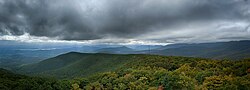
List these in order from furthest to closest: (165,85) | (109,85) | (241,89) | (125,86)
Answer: (109,85) → (125,86) → (165,85) → (241,89)

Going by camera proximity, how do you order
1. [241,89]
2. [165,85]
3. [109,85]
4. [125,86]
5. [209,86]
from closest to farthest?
[241,89]
[209,86]
[165,85]
[125,86]
[109,85]

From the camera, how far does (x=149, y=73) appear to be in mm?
106750

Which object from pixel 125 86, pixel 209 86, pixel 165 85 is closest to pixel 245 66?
pixel 209 86

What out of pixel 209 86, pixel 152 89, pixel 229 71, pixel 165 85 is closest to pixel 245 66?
pixel 229 71

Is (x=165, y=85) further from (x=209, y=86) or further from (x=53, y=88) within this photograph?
(x=53, y=88)

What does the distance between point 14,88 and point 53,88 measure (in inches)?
583

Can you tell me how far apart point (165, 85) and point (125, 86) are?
20.1m

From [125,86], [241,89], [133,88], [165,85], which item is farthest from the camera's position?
[125,86]

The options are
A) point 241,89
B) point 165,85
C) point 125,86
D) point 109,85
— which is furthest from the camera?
point 109,85

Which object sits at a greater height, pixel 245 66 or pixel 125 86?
pixel 245 66

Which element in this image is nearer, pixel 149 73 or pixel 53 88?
pixel 53 88

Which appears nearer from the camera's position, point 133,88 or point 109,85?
point 133,88

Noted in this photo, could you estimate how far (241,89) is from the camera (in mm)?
59844

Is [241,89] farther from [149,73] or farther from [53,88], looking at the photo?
[53,88]
